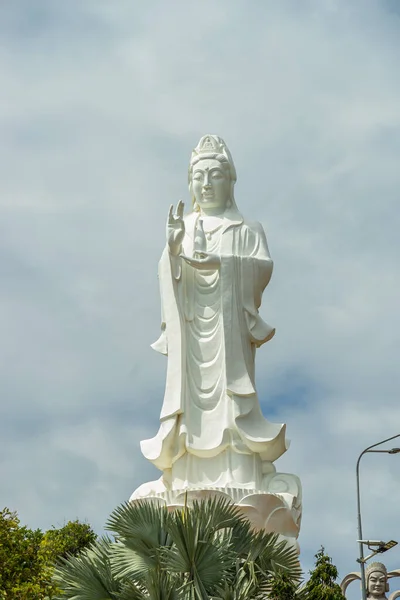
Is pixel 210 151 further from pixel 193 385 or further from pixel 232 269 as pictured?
pixel 193 385

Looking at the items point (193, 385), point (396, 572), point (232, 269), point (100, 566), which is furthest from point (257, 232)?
point (100, 566)

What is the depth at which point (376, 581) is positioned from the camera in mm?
18906

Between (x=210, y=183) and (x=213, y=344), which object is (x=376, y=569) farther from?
(x=210, y=183)

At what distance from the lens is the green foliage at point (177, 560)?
15.2m

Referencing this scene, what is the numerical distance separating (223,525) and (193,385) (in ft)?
16.6

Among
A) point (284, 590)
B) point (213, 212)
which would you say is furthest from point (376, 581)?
point (213, 212)

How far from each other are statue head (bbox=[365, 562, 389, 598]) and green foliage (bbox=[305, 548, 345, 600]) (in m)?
3.66

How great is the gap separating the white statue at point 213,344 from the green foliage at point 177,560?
3544 millimetres

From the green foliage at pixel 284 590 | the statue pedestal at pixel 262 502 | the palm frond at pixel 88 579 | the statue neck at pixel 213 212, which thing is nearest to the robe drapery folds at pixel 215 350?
the statue neck at pixel 213 212

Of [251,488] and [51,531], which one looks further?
[51,531]

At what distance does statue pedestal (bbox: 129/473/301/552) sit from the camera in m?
19.4

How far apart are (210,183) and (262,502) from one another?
17.5 feet

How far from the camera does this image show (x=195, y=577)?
49.8 ft

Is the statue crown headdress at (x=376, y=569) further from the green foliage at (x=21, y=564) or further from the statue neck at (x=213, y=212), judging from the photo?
the statue neck at (x=213, y=212)
